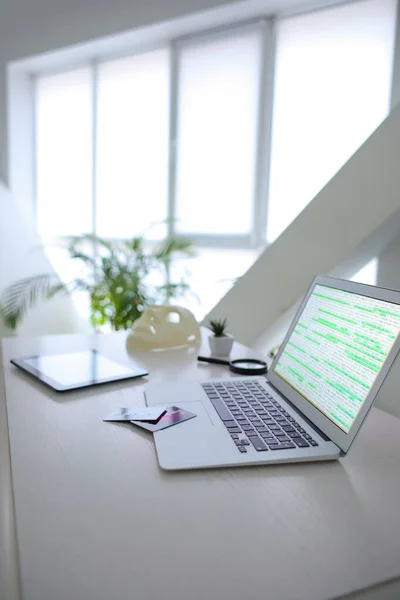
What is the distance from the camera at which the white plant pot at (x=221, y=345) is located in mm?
1321

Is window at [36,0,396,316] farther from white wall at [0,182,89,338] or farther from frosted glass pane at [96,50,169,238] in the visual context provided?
white wall at [0,182,89,338]

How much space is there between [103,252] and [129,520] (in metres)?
3.72

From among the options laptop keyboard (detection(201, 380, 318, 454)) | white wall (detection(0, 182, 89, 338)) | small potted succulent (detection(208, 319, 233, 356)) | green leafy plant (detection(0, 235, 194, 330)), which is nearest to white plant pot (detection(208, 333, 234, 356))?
small potted succulent (detection(208, 319, 233, 356))

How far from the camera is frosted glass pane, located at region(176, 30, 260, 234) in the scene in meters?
3.02

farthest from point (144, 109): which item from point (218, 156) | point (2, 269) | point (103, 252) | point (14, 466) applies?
point (14, 466)

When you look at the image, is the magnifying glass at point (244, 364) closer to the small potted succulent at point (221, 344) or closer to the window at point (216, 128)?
the small potted succulent at point (221, 344)

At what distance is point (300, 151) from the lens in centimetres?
278

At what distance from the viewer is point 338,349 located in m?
0.83

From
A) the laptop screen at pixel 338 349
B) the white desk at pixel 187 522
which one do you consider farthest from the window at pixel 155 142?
the white desk at pixel 187 522

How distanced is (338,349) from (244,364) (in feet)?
1.36

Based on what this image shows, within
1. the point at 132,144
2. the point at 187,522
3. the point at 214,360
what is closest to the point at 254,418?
the point at 187,522

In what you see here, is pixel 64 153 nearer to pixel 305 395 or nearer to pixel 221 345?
pixel 221 345

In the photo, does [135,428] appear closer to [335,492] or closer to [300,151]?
[335,492]

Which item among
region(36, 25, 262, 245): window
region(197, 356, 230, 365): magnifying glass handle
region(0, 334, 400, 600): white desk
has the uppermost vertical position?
region(36, 25, 262, 245): window
